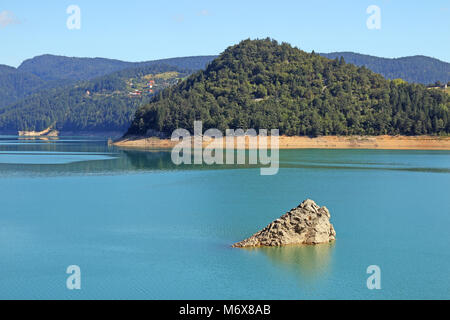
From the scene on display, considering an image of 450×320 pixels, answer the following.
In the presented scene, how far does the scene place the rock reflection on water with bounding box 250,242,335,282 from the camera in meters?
20.5

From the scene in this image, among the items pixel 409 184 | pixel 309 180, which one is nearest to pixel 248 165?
pixel 309 180

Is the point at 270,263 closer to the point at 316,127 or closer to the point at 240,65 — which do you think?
the point at 316,127

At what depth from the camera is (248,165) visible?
68.2 m

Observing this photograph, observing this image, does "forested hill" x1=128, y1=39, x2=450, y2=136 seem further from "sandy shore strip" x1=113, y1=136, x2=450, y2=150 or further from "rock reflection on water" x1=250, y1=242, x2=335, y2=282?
"rock reflection on water" x1=250, y1=242, x2=335, y2=282

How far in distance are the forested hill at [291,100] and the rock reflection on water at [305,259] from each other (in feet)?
309

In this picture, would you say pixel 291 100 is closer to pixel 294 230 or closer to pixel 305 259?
pixel 294 230

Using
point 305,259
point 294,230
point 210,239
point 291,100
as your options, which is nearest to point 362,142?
point 291,100

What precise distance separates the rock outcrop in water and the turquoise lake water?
1.85ft

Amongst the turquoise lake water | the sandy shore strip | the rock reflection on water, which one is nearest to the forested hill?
the sandy shore strip

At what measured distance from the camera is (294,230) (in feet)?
77.6

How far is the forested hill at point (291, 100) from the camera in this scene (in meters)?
118

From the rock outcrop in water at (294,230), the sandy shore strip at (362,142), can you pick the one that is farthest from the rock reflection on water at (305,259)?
the sandy shore strip at (362,142)

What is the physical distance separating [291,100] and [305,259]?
113 metres
